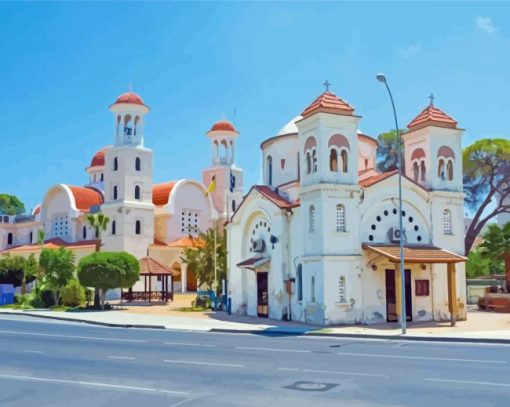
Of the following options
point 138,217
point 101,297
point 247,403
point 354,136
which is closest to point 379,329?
point 354,136

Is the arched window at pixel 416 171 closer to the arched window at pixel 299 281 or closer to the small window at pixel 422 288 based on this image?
the small window at pixel 422 288

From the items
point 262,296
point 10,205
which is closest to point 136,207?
point 262,296

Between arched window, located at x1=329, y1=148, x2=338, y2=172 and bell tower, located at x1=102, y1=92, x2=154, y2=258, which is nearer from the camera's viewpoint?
arched window, located at x1=329, y1=148, x2=338, y2=172

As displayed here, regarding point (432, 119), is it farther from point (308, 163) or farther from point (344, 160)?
point (308, 163)

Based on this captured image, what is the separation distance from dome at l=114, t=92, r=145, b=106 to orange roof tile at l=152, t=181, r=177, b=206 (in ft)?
32.3

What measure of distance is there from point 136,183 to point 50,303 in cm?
1666

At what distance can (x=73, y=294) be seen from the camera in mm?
39875

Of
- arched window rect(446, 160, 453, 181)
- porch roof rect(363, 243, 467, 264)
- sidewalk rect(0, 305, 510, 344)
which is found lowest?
sidewalk rect(0, 305, 510, 344)

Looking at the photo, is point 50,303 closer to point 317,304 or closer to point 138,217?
point 138,217

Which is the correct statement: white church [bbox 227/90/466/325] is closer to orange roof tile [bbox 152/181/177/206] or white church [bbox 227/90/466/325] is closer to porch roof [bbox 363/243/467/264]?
porch roof [bbox 363/243/467/264]

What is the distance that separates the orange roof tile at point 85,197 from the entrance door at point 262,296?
110 feet

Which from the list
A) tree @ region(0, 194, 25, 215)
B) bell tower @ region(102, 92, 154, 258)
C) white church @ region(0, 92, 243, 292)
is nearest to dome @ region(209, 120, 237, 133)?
white church @ region(0, 92, 243, 292)

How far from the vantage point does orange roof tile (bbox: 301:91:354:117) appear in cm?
2683

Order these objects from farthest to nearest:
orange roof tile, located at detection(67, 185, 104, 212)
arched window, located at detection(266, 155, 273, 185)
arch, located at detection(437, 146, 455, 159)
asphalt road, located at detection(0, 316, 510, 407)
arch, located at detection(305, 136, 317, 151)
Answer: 1. orange roof tile, located at detection(67, 185, 104, 212)
2. arched window, located at detection(266, 155, 273, 185)
3. arch, located at detection(437, 146, 455, 159)
4. arch, located at detection(305, 136, 317, 151)
5. asphalt road, located at detection(0, 316, 510, 407)
